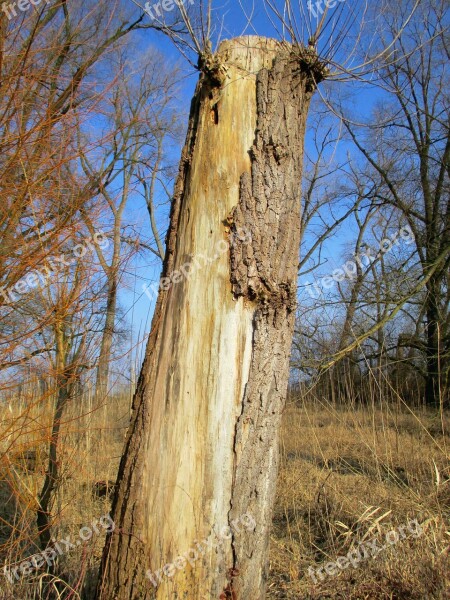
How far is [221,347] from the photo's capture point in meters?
1.80

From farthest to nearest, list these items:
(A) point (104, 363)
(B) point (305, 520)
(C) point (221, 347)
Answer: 1. (B) point (305, 520)
2. (A) point (104, 363)
3. (C) point (221, 347)

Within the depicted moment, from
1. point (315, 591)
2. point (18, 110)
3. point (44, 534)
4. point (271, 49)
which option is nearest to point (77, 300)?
point (18, 110)

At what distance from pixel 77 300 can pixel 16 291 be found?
1.78ft

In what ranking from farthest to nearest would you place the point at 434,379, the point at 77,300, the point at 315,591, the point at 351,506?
1. the point at 434,379
2. the point at 351,506
3. the point at 77,300
4. the point at 315,591

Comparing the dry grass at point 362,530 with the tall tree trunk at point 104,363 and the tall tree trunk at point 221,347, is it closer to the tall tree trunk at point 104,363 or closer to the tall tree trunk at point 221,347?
the tall tree trunk at point 221,347

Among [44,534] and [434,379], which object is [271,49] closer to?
[44,534]

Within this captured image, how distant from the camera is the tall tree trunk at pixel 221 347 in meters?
1.69

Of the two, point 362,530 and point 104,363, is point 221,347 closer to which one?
point 104,363

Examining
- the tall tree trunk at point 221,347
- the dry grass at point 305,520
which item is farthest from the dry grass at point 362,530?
the tall tree trunk at point 221,347

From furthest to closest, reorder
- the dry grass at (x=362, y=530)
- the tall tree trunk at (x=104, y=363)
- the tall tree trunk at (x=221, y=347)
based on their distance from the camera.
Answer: the tall tree trunk at (x=104, y=363), the dry grass at (x=362, y=530), the tall tree trunk at (x=221, y=347)

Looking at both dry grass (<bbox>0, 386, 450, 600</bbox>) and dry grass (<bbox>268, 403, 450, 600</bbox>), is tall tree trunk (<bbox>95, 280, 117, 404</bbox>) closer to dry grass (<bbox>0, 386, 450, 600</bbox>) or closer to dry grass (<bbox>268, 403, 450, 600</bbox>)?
dry grass (<bbox>0, 386, 450, 600</bbox>)

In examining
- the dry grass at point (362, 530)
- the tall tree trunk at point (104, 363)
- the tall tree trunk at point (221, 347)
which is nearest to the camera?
the tall tree trunk at point (221, 347)

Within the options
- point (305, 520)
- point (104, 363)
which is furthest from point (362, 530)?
point (104, 363)

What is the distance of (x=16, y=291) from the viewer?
3057 mm
